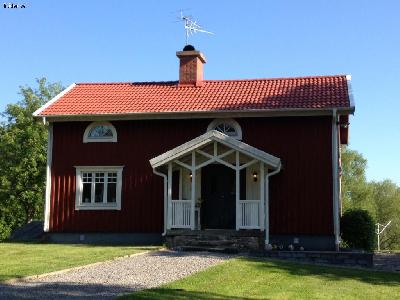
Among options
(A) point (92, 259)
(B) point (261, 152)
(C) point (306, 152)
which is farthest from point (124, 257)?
(C) point (306, 152)

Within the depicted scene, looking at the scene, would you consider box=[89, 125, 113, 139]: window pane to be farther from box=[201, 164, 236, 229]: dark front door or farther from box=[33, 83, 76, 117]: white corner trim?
box=[201, 164, 236, 229]: dark front door

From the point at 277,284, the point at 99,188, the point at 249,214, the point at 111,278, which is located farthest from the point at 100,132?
the point at 277,284

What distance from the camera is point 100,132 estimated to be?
20047 mm

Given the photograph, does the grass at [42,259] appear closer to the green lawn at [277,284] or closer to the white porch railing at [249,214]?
the green lawn at [277,284]

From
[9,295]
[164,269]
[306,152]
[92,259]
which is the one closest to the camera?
[9,295]

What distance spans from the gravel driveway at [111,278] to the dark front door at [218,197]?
14.6 feet

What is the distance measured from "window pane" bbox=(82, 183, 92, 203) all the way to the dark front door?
3.99 meters

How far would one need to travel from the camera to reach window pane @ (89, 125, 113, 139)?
20.0 metres

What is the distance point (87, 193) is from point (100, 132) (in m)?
2.19

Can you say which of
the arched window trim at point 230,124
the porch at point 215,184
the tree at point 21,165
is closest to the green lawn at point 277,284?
the porch at point 215,184

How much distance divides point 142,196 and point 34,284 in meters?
9.72

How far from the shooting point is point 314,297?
9.38 metres

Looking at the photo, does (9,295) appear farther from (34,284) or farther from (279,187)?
(279,187)

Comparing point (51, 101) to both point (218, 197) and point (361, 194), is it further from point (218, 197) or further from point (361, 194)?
point (361, 194)
